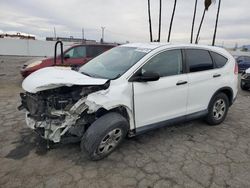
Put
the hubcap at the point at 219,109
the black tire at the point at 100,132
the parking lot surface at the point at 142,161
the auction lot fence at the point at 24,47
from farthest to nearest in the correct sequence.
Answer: the auction lot fence at the point at 24,47 < the hubcap at the point at 219,109 < the black tire at the point at 100,132 < the parking lot surface at the point at 142,161

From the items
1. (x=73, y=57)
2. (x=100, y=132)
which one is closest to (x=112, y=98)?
(x=100, y=132)

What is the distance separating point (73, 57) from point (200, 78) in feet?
18.7

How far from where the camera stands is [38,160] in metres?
3.26

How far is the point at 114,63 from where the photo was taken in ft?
12.6

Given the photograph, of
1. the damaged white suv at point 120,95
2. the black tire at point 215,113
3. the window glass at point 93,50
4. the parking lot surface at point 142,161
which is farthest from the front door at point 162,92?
the window glass at point 93,50

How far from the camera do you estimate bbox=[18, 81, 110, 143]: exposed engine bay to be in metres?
3.12

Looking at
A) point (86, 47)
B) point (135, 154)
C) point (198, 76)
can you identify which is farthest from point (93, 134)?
point (86, 47)

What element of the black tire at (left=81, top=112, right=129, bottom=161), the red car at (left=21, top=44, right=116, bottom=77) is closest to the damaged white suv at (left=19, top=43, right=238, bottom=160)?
the black tire at (left=81, top=112, right=129, bottom=161)

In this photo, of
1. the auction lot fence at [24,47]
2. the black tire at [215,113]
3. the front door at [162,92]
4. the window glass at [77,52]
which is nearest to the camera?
the front door at [162,92]

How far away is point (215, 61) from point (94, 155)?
121 inches

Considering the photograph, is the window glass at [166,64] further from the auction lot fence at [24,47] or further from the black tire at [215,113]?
the auction lot fence at [24,47]

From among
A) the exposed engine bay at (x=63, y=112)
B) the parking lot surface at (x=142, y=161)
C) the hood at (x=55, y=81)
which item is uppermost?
the hood at (x=55, y=81)

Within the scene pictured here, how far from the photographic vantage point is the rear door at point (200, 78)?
4.08m

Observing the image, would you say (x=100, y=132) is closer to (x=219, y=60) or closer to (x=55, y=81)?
(x=55, y=81)
